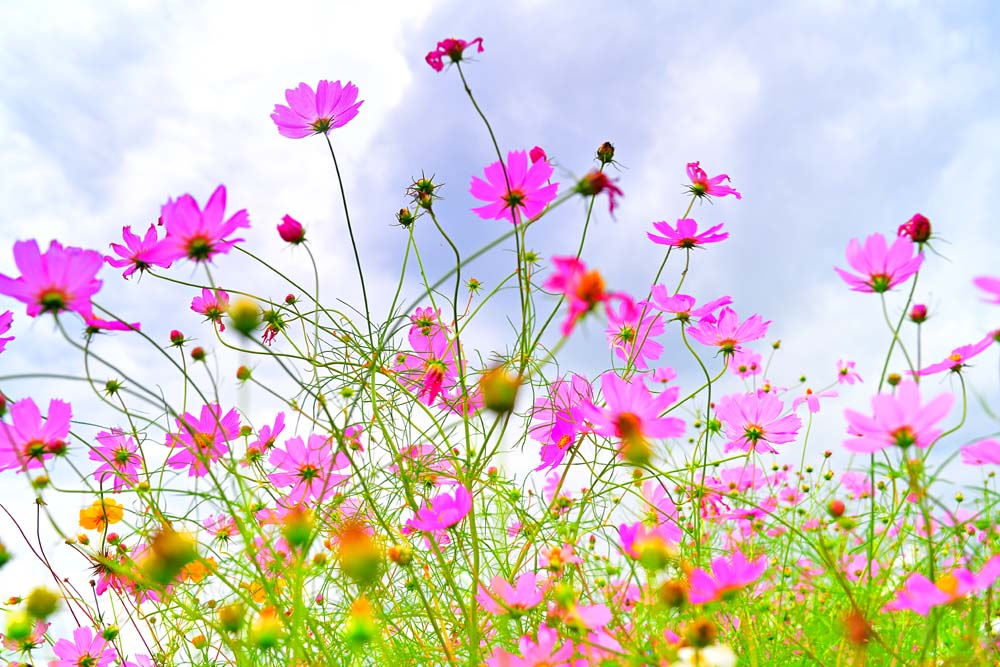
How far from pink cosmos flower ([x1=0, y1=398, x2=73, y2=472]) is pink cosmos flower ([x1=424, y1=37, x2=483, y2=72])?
30.9 inches

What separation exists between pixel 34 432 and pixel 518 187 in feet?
2.73

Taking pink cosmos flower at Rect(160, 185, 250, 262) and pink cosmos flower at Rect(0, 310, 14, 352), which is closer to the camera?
pink cosmos flower at Rect(160, 185, 250, 262)

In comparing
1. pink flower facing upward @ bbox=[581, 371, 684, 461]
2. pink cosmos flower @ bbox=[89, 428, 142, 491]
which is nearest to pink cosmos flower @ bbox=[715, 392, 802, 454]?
pink flower facing upward @ bbox=[581, 371, 684, 461]

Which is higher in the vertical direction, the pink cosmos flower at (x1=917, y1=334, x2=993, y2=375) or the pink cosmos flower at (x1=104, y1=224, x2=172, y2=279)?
the pink cosmos flower at (x1=104, y1=224, x2=172, y2=279)

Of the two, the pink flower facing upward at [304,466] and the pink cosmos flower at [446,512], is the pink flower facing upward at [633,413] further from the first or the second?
the pink flower facing upward at [304,466]

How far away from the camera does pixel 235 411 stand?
1175mm

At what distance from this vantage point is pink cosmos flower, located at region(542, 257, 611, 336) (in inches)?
23.6

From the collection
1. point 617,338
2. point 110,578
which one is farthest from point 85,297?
point 617,338

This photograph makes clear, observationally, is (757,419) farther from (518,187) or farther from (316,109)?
(316,109)

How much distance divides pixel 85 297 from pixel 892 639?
1442 millimetres

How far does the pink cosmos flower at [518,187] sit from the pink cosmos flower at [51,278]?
498mm

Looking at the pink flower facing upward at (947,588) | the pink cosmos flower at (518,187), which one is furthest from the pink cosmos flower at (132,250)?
the pink flower facing upward at (947,588)

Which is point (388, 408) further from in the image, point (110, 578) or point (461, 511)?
point (110, 578)

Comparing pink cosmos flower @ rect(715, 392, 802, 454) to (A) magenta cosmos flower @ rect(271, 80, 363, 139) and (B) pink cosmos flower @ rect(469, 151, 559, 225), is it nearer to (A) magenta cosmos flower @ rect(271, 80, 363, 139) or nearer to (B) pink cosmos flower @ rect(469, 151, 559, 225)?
(B) pink cosmos flower @ rect(469, 151, 559, 225)
